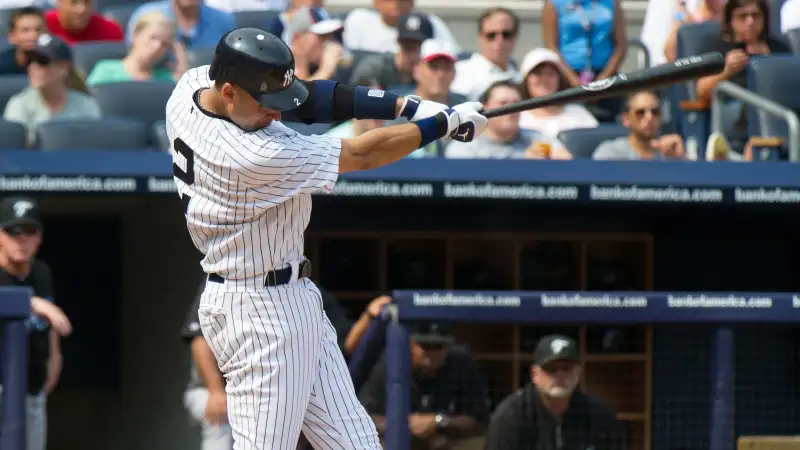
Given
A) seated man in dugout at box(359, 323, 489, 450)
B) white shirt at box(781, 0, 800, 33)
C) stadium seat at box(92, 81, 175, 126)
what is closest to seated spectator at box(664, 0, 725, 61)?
white shirt at box(781, 0, 800, 33)

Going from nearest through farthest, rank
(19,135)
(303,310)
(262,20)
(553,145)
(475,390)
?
(303,310), (475,390), (19,135), (553,145), (262,20)

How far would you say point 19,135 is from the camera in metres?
5.36

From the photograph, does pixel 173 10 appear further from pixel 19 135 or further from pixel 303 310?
pixel 303 310

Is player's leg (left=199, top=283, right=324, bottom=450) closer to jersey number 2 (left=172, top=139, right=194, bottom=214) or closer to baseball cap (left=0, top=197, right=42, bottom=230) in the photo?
jersey number 2 (left=172, top=139, right=194, bottom=214)

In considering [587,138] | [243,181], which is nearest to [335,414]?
[243,181]

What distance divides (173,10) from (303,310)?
371 cm

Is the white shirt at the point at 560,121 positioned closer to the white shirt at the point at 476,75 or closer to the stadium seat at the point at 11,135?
the white shirt at the point at 476,75

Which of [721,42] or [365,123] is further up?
[721,42]

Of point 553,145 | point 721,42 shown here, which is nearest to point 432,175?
point 553,145

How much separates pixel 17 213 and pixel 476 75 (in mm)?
2598

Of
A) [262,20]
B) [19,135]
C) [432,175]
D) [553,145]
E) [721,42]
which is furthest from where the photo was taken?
[262,20]

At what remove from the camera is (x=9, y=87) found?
5.96m

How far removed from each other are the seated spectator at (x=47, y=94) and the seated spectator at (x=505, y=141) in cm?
162

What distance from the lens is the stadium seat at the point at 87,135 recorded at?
539cm
